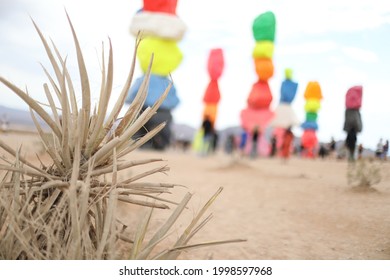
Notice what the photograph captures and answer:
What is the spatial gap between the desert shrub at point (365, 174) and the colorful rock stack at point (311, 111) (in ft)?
16.3

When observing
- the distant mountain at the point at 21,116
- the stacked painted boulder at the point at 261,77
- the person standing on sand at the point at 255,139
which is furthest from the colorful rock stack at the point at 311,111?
the distant mountain at the point at 21,116

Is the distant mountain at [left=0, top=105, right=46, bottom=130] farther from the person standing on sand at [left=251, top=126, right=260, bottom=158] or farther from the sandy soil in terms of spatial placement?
the person standing on sand at [left=251, top=126, right=260, bottom=158]

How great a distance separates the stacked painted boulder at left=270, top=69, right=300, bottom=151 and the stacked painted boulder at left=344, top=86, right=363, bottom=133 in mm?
6197

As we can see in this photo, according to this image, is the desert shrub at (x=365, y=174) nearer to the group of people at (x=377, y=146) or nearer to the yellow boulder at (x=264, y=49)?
the group of people at (x=377, y=146)

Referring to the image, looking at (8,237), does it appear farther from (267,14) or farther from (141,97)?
(267,14)

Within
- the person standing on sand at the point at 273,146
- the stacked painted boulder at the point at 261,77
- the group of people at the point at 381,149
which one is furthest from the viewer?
the person standing on sand at the point at 273,146

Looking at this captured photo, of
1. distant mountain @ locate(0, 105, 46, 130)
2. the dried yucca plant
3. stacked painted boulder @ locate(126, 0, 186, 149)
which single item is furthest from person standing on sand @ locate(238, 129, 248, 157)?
the dried yucca plant

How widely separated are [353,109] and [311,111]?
→ 6.19 m

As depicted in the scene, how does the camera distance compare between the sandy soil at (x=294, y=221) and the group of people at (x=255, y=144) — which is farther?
the group of people at (x=255, y=144)

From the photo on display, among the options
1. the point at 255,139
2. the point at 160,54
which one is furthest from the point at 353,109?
the point at 255,139

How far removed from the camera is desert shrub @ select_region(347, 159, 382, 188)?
8.53ft

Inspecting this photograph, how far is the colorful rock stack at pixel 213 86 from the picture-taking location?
307 inches
